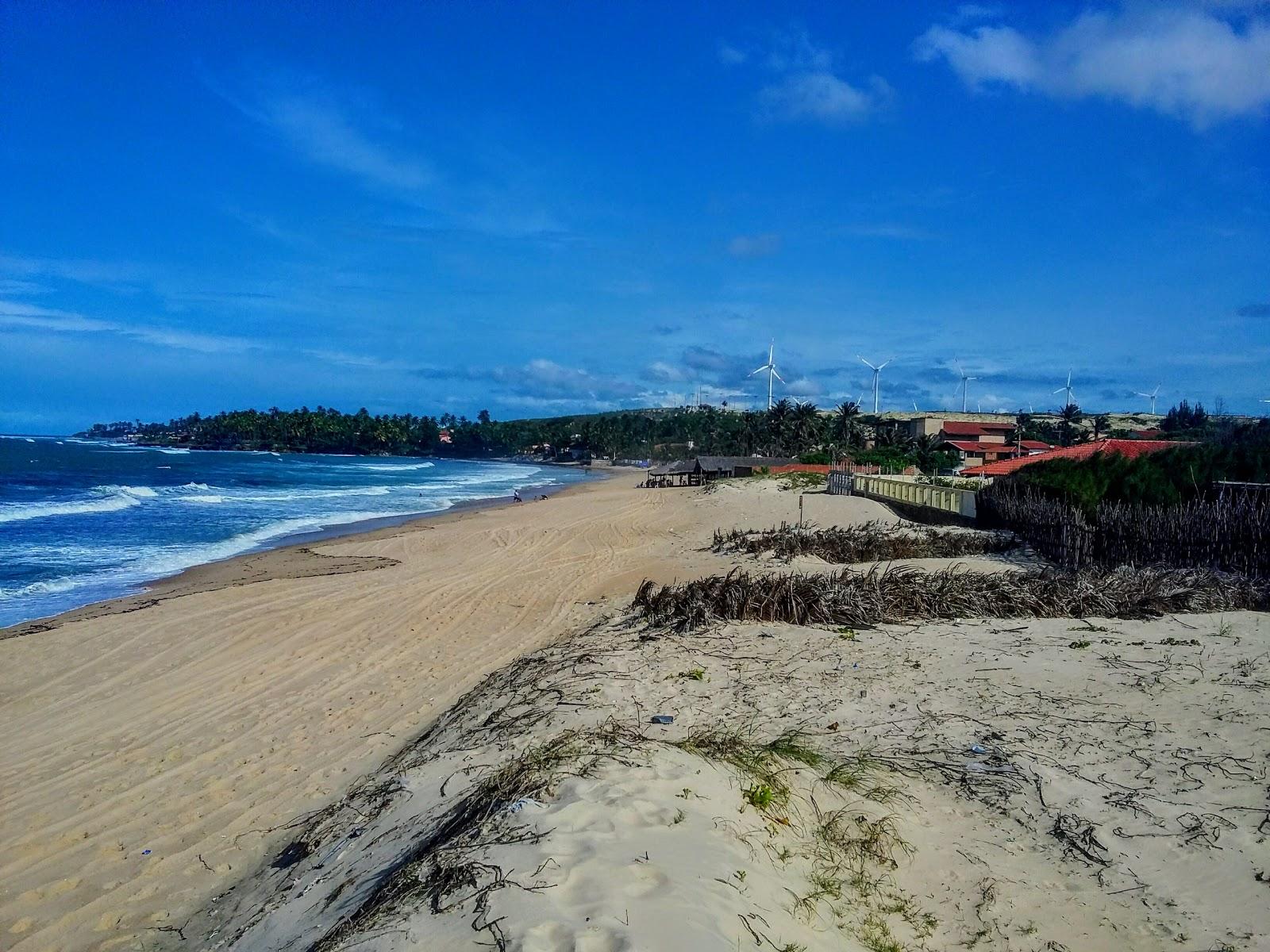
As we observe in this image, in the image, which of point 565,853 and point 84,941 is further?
point 84,941

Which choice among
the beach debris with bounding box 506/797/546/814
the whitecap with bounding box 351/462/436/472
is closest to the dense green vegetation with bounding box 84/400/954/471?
the whitecap with bounding box 351/462/436/472

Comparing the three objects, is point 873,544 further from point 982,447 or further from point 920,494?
point 982,447

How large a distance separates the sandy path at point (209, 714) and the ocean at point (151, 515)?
15.2ft

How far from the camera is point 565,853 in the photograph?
136 inches

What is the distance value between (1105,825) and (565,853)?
122 inches

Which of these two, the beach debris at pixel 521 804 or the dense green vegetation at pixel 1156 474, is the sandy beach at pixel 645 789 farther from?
the dense green vegetation at pixel 1156 474

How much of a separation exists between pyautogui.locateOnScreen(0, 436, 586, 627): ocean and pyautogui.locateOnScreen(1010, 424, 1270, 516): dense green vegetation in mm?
20756

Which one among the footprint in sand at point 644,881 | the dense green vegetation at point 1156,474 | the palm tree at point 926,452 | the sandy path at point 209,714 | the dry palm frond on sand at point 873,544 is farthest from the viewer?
the palm tree at point 926,452

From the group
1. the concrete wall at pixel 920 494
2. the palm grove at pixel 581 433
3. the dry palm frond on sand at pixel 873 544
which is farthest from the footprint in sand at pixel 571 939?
the palm grove at pixel 581 433

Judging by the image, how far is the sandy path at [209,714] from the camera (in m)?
5.72

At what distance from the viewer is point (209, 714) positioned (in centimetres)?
880

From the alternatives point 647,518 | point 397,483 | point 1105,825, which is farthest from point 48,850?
point 397,483

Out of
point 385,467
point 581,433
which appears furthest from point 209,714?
point 581,433

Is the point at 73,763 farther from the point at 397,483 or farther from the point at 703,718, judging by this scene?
the point at 397,483
